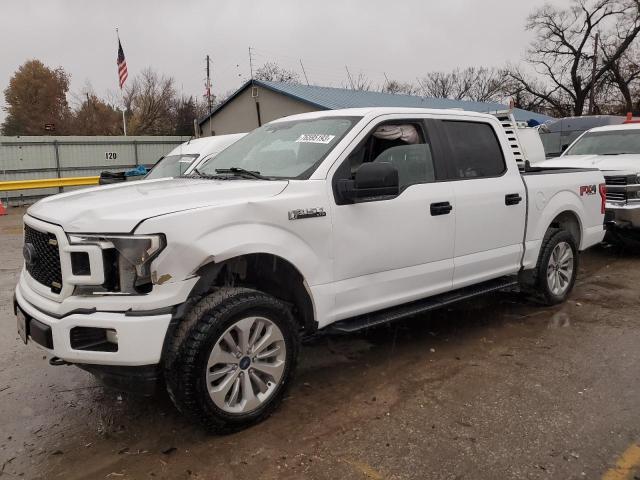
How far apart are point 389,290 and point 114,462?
205 centimetres

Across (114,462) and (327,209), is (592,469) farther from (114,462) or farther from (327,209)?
(114,462)

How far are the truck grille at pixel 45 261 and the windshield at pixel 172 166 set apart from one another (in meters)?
5.74

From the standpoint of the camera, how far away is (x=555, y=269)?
5410 mm

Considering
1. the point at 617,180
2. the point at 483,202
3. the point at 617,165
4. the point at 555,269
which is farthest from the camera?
the point at 617,165

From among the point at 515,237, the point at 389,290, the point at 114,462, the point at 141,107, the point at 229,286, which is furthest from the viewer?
the point at 141,107

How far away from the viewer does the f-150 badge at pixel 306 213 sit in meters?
3.24

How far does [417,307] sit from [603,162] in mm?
5981

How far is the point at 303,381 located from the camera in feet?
12.7

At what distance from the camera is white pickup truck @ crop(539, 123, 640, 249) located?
24.8 feet

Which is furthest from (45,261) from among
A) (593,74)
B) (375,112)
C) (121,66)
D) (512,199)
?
(593,74)

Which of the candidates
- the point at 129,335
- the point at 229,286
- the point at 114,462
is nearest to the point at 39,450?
the point at 114,462

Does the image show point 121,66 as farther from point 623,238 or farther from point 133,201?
point 133,201

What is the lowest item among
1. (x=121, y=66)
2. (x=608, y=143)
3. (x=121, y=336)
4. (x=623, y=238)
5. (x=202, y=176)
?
(x=623, y=238)

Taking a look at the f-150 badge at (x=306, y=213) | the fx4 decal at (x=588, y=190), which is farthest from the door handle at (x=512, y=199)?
the f-150 badge at (x=306, y=213)
